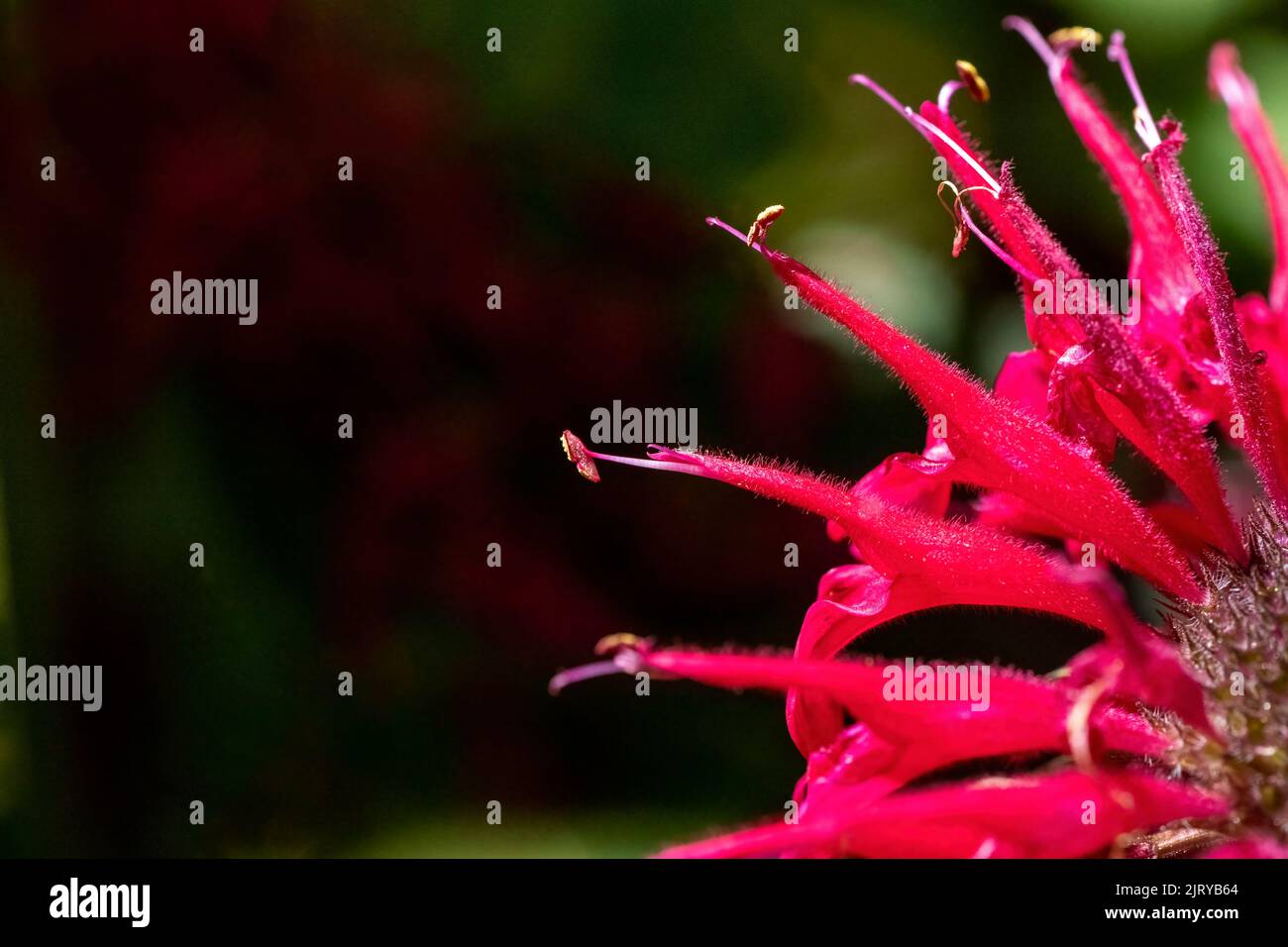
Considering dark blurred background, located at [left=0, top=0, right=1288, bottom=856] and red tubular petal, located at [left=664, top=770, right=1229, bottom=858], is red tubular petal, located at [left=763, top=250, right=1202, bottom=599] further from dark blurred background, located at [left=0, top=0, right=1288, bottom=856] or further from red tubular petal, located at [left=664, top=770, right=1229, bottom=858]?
dark blurred background, located at [left=0, top=0, right=1288, bottom=856]

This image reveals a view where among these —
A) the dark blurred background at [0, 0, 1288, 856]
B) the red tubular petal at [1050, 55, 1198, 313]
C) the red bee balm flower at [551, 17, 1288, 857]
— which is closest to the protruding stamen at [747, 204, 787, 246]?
the red bee balm flower at [551, 17, 1288, 857]

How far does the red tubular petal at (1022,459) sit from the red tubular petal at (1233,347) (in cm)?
7

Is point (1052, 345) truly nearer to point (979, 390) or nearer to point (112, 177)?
point (979, 390)

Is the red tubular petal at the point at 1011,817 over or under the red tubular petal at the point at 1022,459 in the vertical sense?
under

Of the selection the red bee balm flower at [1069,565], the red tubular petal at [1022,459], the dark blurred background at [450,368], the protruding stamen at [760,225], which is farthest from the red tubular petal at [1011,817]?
the dark blurred background at [450,368]

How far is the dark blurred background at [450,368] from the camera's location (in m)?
1.26

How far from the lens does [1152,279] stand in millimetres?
903

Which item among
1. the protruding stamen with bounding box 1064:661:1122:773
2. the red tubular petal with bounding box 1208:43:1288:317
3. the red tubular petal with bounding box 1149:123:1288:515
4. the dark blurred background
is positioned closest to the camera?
the protruding stamen with bounding box 1064:661:1122:773

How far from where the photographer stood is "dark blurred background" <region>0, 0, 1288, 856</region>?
4.14 ft

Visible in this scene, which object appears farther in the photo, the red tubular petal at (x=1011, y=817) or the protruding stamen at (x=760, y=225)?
the protruding stamen at (x=760, y=225)

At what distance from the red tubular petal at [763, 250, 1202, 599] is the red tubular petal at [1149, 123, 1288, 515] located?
0.07 meters

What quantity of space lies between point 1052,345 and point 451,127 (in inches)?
29.2

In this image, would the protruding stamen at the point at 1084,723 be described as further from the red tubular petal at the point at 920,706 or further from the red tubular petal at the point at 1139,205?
the red tubular petal at the point at 1139,205

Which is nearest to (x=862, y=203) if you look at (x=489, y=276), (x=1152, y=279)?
(x=489, y=276)
